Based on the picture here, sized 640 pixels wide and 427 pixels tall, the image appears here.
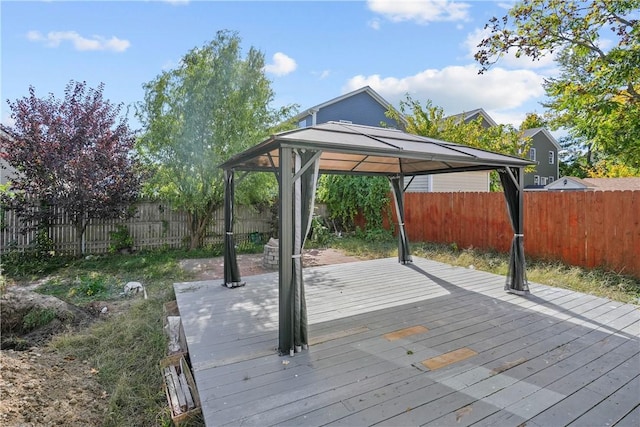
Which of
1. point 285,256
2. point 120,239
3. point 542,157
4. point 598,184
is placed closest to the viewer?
point 285,256

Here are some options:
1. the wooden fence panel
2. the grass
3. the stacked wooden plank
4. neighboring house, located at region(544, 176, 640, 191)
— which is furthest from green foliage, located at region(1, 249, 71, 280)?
neighboring house, located at region(544, 176, 640, 191)

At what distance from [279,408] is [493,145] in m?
14.4

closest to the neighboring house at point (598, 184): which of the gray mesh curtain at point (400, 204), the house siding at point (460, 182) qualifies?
the house siding at point (460, 182)

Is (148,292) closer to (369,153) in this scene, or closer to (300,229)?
(300,229)

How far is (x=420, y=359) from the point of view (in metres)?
2.89

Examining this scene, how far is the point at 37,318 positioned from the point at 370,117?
16.1m

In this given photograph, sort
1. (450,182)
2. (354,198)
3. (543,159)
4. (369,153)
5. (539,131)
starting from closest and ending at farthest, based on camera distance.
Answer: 1. (369,153)
2. (354,198)
3. (450,182)
4. (539,131)
5. (543,159)

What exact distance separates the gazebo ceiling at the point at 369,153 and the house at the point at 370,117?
20.4 feet

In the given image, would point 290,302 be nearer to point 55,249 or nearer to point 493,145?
point 55,249

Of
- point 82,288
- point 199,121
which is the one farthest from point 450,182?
point 82,288

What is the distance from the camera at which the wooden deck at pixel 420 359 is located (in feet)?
7.11

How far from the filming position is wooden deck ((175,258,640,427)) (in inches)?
85.4

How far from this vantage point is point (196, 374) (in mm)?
2633

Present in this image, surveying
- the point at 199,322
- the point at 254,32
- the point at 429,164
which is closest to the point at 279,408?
the point at 199,322
